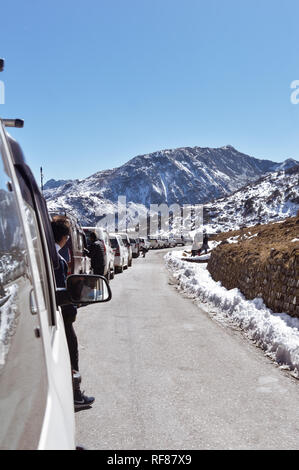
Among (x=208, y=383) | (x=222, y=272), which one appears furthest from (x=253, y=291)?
(x=208, y=383)

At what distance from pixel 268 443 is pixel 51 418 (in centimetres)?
278

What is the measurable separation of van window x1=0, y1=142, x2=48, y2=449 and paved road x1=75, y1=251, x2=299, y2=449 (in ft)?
7.95

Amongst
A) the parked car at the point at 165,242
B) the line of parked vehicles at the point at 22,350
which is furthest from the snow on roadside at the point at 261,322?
the parked car at the point at 165,242

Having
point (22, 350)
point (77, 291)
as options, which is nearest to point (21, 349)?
point (22, 350)

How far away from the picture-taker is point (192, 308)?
36.8 ft

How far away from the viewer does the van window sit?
117 centimetres

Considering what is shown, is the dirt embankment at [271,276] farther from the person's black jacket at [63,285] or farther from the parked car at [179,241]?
the parked car at [179,241]

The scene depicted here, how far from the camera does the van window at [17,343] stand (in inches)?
46.1

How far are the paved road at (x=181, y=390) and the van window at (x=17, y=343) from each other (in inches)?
95.4

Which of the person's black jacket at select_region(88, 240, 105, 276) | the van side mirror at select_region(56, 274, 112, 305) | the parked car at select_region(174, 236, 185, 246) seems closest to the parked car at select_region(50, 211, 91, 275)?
the person's black jacket at select_region(88, 240, 105, 276)

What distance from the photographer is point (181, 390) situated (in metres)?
4.93

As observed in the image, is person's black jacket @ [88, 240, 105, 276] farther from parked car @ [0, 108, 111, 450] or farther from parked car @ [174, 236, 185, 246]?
parked car @ [174, 236, 185, 246]

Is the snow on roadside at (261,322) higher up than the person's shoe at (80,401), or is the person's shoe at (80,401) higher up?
the person's shoe at (80,401)

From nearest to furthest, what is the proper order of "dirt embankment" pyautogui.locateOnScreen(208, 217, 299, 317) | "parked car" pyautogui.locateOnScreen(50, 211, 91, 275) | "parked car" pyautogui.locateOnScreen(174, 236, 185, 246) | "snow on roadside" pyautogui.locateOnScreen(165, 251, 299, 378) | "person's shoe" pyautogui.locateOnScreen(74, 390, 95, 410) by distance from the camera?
"person's shoe" pyautogui.locateOnScreen(74, 390, 95, 410), "snow on roadside" pyautogui.locateOnScreen(165, 251, 299, 378), "dirt embankment" pyautogui.locateOnScreen(208, 217, 299, 317), "parked car" pyautogui.locateOnScreen(50, 211, 91, 275), "parked car" pyautogui.locateOnScreen(174, 236, 185, 246)
